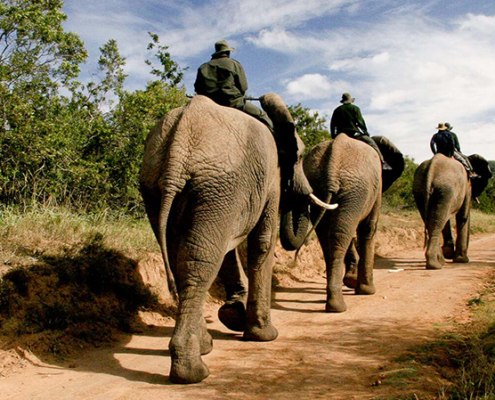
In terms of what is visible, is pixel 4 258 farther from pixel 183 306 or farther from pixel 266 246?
pixel 266 246

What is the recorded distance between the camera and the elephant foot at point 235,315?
18.4 ft

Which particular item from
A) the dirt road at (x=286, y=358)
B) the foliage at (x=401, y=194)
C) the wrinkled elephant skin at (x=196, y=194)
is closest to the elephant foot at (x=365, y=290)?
the dirt road at (x=286, y=358)

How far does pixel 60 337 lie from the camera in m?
4.83

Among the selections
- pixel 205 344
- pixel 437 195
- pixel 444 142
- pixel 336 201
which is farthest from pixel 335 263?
pixel 444 142

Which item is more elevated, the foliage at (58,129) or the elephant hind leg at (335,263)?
the foliage at (58,129)

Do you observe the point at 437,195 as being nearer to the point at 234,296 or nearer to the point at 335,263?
the point at 335,263

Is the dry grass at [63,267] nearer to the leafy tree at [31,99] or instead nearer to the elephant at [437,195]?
the leafy tree at [31,99]

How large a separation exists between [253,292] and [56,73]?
723cm

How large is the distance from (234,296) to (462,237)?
8.13 m

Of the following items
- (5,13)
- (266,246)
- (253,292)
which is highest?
(5,13)

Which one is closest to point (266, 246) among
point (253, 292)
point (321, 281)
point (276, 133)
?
point (253, 292)

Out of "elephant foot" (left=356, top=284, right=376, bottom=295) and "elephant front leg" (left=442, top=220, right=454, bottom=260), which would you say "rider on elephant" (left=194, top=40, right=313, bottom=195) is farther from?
"elephant front leg" (left=442, top=220, right=454, bottom=260)

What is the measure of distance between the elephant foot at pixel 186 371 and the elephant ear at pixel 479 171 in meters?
11.5

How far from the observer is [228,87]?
5.23 meters
